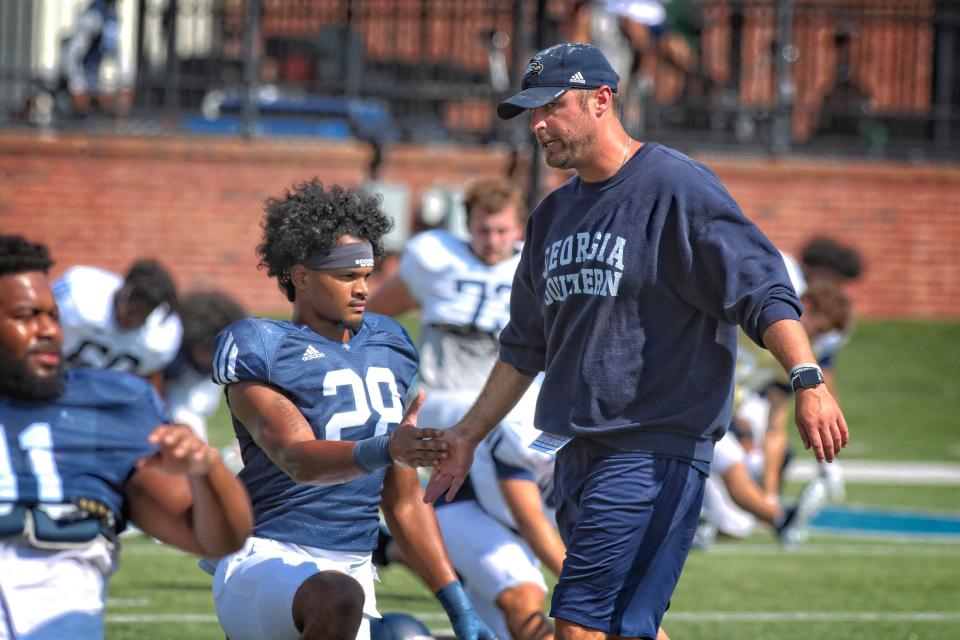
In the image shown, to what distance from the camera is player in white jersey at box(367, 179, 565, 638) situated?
6180 millimetres

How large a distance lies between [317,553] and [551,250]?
116 cm

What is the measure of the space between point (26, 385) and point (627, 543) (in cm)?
175

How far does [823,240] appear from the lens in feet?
Result: 35.7

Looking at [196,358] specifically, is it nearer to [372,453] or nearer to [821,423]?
[372,453]

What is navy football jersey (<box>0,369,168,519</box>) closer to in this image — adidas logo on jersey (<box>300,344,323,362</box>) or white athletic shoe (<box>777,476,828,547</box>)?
adidas logo on jersey (<box>300,344,323,362</box>)

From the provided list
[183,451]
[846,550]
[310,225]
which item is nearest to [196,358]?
[846,550]

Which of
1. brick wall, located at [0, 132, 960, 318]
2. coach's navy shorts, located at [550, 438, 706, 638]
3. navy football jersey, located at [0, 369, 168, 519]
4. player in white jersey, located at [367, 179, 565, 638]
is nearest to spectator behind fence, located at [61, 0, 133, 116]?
brick wall, located at [0, 132, 960, 318]

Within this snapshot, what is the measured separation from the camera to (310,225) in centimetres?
486

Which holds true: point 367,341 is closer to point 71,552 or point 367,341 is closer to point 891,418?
point 71,552

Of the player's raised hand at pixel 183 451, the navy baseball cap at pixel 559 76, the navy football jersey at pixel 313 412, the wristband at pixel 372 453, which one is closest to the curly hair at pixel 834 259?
the navy baseball cap at pixel 559 76

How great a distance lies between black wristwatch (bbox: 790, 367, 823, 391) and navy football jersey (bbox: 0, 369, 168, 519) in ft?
5.78

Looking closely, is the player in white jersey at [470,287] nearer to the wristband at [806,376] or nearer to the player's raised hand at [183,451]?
the wristband at [806,376]

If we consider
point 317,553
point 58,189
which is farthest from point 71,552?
point 58,189

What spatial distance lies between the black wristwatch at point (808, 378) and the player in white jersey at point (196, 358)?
21.4ft
